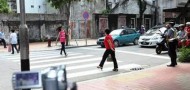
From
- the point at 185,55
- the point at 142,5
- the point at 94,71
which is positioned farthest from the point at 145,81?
the point at 142,5

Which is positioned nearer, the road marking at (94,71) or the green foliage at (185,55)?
the road marking at (94,71)

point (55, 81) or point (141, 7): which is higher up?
point (141, 7)

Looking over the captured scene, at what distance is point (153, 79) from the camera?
10414mm

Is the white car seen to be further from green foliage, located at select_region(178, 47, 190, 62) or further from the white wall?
the white wall

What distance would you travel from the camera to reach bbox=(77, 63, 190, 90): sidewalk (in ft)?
30.0

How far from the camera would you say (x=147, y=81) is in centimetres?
1007

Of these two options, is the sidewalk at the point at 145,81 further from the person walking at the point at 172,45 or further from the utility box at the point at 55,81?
the utility box at the point at 55,81

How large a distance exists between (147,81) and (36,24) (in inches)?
987

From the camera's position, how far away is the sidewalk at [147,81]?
916 cm

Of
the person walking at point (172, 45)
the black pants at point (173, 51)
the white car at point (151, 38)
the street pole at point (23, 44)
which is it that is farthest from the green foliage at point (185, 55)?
the white car at point (151, 38)

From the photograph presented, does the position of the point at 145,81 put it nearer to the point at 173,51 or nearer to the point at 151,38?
the point at 173,51

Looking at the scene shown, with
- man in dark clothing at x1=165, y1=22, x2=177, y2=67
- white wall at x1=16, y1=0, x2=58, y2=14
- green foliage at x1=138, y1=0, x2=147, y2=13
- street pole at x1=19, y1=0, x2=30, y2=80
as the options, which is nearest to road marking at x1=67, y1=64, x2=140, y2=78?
man in dark clothing at x1=165, y1=22, x2=177, y2=67

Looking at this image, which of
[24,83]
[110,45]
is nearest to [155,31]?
[110,45]

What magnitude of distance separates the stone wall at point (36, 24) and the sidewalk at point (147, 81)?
2169cm
